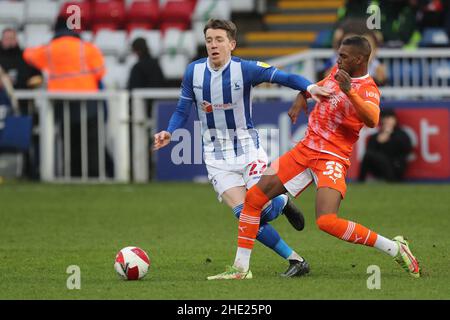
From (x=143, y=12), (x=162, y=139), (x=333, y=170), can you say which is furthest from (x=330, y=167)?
(x=143, y=12)

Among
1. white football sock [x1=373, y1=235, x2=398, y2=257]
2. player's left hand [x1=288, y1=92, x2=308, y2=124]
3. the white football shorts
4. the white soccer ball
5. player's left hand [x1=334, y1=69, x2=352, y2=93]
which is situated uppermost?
player's left hand [x1=334, y1=69, x2=352, y2=93]

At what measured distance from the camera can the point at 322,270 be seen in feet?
29.8

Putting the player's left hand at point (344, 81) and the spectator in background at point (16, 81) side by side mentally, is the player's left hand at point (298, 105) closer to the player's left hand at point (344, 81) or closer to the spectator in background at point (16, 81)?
the player's left hand at point (344, 81)

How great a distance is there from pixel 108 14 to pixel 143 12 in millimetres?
665

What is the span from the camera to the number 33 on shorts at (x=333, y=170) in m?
8.52

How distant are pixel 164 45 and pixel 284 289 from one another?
1336 centimetres

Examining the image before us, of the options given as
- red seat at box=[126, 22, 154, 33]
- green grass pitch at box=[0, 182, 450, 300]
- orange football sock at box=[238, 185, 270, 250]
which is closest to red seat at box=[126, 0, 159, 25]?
red seat at box=[126, 22, 154, 33]

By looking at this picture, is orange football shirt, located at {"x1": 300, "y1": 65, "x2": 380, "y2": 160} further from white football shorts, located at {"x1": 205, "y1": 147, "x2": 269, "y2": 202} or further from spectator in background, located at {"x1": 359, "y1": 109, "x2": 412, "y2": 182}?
spectator in background, located at {"x1": 359, "y1": 109, "x2": 412, "y2": 182}

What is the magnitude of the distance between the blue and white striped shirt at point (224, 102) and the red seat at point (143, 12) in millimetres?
12520

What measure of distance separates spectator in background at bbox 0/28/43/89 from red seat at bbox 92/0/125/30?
3652 mm

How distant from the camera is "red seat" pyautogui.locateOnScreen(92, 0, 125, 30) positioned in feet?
71.2

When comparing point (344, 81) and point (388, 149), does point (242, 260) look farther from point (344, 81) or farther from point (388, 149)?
point (388, 149)
